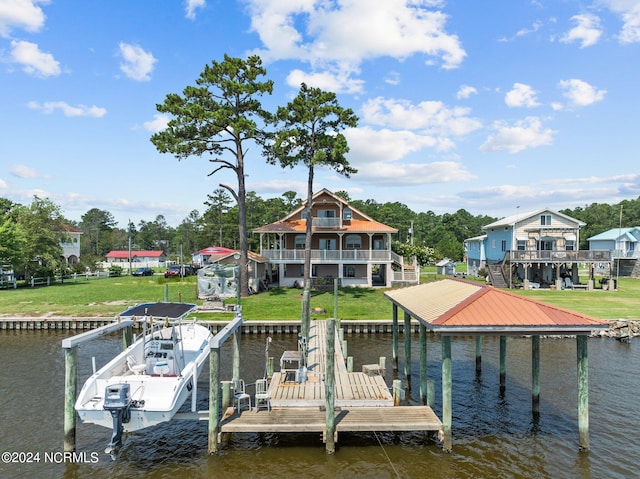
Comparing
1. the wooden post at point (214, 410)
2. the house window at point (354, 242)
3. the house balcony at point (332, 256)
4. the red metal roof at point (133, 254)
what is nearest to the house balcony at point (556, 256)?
the house balcony at point (332, 256)

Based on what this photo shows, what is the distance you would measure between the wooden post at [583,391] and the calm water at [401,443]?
412 mm

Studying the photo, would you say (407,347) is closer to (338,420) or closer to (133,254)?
(338,420)

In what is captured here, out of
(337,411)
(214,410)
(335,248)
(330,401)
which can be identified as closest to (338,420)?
(337,411)

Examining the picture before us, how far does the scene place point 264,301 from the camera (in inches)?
1302

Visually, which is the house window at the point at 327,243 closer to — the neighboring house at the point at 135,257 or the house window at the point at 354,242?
the house window at the point at 354,242

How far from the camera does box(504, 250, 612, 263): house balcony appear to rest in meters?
41.0

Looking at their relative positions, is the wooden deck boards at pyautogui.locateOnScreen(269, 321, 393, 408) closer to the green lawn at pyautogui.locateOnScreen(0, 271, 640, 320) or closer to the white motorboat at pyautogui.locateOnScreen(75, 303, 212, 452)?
the white motorboat at pyautogui.locateOnScreen(75, 303, 212, 452)

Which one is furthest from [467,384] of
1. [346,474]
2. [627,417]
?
[346,474]

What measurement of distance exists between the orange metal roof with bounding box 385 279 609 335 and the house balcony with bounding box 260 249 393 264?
26.5 meters

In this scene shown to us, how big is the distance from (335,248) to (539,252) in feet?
68.1

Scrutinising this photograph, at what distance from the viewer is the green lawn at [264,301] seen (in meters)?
28.9

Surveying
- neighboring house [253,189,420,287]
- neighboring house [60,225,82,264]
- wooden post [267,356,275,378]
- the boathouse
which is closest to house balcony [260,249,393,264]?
neighboring house [253,189,420,287]

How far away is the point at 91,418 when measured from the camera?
10.8m

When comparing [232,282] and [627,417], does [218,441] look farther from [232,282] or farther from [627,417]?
[232,282]
